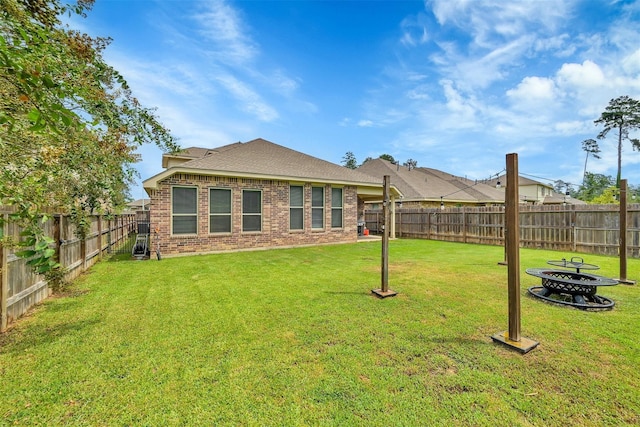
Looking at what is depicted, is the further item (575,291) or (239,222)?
(239,222)

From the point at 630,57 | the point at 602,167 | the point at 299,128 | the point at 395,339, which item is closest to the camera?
the point at 395,339

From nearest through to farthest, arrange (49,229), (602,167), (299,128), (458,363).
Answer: (458,363), (49,229), (299,128), (602,167)

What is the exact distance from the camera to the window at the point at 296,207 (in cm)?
1156

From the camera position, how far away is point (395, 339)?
3.32 meters

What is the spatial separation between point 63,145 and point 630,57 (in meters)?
22.0

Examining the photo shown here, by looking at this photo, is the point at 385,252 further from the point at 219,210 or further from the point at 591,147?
the point at 591,147

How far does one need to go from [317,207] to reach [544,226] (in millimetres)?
9351

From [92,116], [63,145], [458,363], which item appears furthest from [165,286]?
[458,363]

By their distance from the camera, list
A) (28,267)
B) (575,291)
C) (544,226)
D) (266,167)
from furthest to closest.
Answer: (544,226) < (266,167) < (575,291) < (28,267)

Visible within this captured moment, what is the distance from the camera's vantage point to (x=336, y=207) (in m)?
12.8

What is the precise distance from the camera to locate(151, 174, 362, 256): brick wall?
9.08 metres

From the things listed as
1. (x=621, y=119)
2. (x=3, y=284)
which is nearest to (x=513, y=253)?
(x=3, y=284)

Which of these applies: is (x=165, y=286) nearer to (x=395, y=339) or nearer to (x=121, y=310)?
(x=121, y=310)

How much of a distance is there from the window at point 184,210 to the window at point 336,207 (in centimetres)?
572
